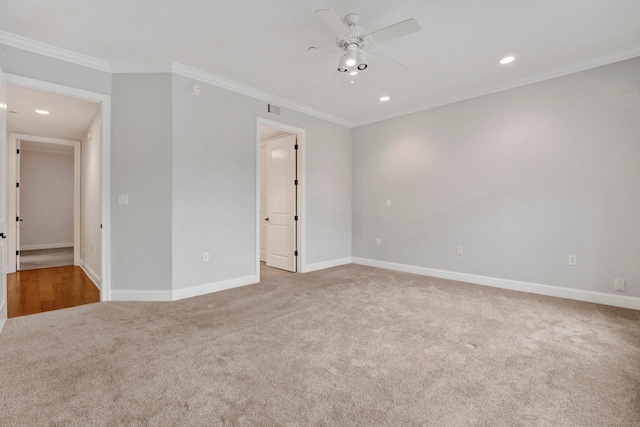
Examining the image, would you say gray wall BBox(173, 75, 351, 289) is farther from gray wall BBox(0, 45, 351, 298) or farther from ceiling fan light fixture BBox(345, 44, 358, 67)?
ceiling fan light fixture BBox(345, 44, 358, 67)

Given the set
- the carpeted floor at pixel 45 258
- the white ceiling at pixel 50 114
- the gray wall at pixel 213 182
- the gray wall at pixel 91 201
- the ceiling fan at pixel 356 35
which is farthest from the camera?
the carpeted floor at pixel 45 258

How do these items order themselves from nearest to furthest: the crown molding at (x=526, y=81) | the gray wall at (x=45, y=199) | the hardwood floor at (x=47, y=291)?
the crown molding at (x=526, y=81)
the hardwood floor at (x=47, y=291)
the gray wall at (x=45, y=199)

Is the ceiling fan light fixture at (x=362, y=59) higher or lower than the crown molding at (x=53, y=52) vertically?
lower

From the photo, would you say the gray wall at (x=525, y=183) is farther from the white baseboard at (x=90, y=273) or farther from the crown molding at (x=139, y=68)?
the white baseboard at (x=90, y=273)

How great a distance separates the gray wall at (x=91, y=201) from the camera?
417 centimetres

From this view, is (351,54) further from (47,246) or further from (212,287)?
(47,246)

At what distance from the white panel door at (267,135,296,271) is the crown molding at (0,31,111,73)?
2697 millimetres

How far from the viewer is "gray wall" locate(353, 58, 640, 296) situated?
329 cm

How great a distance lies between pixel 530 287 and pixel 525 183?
4.55ft

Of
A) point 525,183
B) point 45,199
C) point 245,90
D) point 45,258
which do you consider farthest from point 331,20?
point 45,199

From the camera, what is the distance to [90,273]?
→ 4.86 metres

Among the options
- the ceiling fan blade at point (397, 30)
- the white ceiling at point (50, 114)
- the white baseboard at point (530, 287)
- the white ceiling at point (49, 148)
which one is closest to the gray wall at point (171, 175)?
the white ceiling at point (50, 114)

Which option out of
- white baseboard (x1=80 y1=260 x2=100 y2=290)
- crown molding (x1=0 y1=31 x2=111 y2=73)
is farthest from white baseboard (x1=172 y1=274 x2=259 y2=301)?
crown molding (x1=0 y1=31 x2=111 y2=73)

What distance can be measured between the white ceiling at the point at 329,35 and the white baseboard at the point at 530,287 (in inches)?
106
